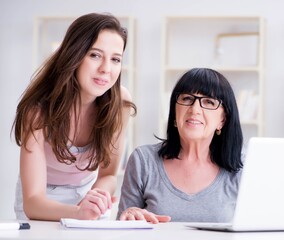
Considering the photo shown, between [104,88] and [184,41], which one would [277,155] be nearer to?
[104,88]

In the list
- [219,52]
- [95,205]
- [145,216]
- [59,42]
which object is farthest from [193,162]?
[59,42]

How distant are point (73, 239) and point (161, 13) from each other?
385 centimetres

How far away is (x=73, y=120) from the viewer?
250 cm

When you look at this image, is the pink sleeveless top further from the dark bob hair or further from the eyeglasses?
the eyeglasses

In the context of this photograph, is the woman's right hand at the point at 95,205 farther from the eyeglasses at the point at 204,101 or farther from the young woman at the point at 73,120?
the eyeglasses at the point at 204,101

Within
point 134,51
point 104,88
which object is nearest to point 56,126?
point 104,88

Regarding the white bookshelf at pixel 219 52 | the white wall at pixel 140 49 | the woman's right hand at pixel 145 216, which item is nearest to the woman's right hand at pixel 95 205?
the woman's right hand at pixel 145 216

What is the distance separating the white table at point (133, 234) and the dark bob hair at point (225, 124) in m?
0.58

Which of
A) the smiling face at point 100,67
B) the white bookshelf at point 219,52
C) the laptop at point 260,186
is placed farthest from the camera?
the white bookshelf at point 219,52

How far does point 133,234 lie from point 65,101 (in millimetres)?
835

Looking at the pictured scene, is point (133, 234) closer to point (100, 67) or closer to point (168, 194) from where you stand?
point (168, 194)

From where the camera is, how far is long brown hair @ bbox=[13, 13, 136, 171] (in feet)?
7.61

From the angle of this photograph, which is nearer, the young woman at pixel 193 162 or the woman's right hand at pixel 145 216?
the woman's right hand at pixel 145 216

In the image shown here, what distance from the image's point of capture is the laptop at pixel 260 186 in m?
1.69
